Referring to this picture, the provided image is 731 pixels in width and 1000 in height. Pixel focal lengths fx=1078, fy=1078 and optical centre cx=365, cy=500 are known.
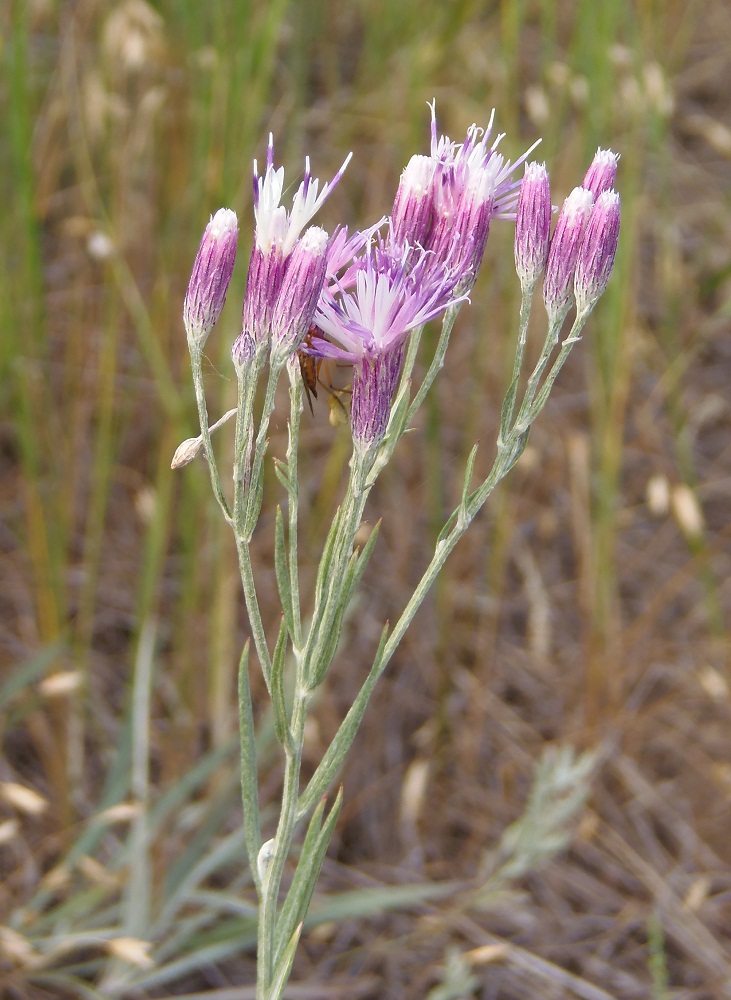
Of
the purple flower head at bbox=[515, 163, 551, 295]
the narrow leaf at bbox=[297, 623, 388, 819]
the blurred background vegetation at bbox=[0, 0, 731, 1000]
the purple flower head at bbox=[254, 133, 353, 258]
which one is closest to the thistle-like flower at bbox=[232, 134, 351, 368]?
the purple flower head at bbox=[254, 133, 353, 258]

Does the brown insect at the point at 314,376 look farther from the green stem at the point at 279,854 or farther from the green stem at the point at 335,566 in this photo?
the green stem at the point at 279,854

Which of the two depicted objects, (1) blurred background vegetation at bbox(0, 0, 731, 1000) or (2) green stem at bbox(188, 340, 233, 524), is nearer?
(2) green stem at bbox(188, 340, 233, 524)

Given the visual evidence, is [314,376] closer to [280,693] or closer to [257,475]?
[257,475]

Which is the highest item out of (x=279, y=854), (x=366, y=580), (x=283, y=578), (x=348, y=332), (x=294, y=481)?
(x=348, y=332)

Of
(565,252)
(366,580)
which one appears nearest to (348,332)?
(565,252)

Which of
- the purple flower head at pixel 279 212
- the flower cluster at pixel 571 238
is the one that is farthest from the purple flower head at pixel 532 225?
the purple flower head at pixel 279 212

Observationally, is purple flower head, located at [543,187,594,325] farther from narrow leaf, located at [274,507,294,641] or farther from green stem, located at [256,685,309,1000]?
green stem, located at [256,685,309,1000]
